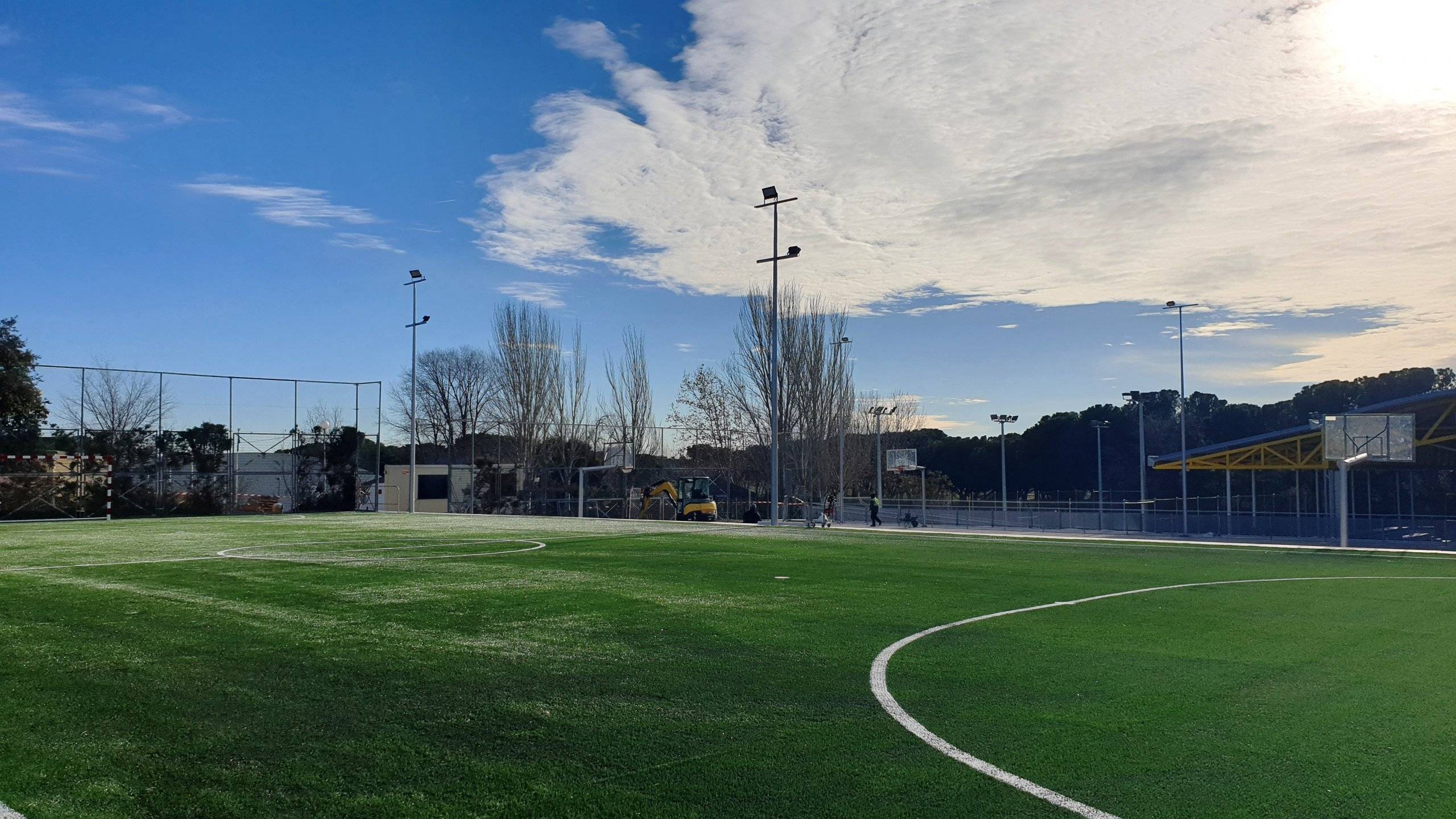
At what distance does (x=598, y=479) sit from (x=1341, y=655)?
54552mm

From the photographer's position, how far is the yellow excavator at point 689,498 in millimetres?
43438

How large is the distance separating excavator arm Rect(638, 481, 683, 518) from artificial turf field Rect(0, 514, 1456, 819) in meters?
33.3

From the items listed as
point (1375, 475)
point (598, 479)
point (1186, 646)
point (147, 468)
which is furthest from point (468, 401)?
point (1186, 646)

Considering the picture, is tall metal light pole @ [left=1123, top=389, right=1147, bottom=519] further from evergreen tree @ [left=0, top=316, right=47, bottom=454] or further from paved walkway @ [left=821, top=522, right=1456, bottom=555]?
evergreen tree @ [left=0, top=316, right=47, bottom=454]

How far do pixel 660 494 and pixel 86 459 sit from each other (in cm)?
2378

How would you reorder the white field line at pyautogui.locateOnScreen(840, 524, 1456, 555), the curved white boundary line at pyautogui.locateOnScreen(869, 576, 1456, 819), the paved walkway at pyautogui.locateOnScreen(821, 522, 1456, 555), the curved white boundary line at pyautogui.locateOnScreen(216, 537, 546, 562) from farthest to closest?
the paved walkway at pyautogui.locateOnScreen(821, 522, 1456, 555) < the white field line at pyautogui.locateOnScreen(840, 524, 1456, 555) < the curved white boundary line at pyautogui.locateOnScreen(216, 537, 546, 562) < the curved white boundary line at pyautogui.locateOnScreen(869, 576, 1456, 819)

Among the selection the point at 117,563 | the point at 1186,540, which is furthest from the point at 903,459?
the point at 117,563

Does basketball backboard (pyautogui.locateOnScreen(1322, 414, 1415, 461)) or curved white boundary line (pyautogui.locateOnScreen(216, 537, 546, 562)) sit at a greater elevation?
basketball backboard (pyautogui.locateOnScreen(1322, 414, 1415, 461))

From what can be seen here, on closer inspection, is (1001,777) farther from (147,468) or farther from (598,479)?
(598,479)

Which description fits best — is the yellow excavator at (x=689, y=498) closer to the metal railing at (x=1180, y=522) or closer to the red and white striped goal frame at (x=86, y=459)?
the metal railing at (x=1180, y=522)

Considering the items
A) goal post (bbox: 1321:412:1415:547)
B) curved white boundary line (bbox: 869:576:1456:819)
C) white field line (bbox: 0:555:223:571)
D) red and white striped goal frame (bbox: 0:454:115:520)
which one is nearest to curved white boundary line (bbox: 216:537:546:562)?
white field line (bbox: 0:555:223:571)

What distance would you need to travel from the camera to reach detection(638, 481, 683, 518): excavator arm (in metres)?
46.4

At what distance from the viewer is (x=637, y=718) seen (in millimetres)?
5551

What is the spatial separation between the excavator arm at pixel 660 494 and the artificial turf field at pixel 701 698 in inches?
1311
